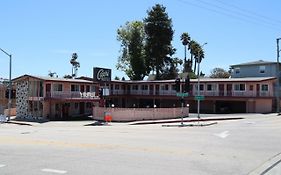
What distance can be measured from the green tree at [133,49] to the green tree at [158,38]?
1949mm

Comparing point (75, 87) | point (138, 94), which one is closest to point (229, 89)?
point (138, 94)

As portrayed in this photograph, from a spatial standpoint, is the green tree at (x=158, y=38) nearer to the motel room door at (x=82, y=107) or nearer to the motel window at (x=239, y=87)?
the motel window at (x=239, y=87)

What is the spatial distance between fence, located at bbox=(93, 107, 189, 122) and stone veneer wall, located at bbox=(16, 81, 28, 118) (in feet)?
45.1

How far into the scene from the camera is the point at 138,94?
78.4 m

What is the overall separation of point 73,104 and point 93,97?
10.2 ft

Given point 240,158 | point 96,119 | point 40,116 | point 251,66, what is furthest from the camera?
point 251,66

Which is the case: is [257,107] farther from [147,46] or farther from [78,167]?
[78,167]

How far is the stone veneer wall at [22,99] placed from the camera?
5841 cm

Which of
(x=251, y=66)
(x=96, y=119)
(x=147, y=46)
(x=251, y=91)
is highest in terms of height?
(x=147, y=46)

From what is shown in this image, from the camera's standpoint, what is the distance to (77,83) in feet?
196

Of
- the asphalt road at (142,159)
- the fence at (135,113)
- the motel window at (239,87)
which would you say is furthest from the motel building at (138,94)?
the asphalt road at (142,159)

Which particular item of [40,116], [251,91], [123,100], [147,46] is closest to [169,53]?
[147,46]

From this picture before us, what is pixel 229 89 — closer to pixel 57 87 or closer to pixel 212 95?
pixel 212 95

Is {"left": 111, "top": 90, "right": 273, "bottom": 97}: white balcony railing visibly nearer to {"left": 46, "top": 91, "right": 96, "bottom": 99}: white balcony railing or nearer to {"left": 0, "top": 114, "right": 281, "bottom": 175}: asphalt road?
{"left": 46, "top": 91, "right": 96, "bottom": 99}: white balcony railing
